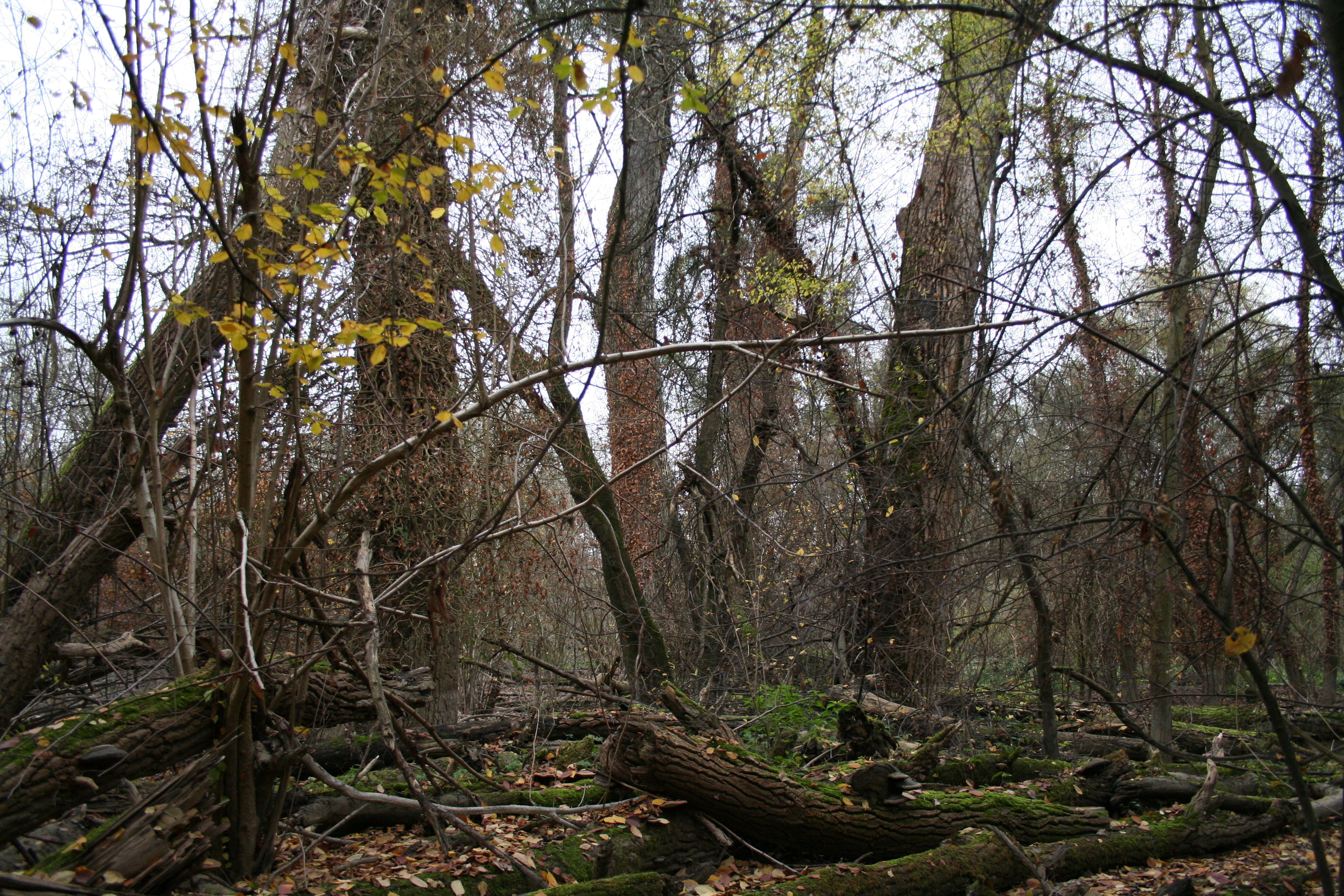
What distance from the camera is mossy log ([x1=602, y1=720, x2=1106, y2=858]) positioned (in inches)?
167

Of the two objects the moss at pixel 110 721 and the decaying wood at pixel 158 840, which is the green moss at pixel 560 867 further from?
the moss at pixel 110 721

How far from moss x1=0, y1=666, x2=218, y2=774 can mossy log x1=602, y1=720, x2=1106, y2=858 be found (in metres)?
2.07

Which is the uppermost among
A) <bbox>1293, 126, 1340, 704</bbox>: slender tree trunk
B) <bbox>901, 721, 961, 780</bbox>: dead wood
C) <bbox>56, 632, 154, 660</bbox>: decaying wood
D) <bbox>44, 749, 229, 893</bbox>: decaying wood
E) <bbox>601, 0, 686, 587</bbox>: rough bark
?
<bbox>601, 0, 686, 587</bbox>: rough bark

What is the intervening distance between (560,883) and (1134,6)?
458 centimetres

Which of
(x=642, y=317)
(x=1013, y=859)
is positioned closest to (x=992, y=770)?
(x=1013, y=859)

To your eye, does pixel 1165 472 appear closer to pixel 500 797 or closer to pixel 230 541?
pixel 500 797

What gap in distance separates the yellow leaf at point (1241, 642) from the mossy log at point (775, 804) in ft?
7.85

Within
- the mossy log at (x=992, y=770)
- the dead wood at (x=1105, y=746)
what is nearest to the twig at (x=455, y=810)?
the mossy log at (x=992, y=770)

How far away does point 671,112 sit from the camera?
8242 mm

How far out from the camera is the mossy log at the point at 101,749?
10.3ft

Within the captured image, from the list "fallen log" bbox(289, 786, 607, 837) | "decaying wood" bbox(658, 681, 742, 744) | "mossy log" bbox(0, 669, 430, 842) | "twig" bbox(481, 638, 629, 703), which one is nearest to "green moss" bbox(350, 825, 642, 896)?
"fallen log" bbox(289, 786, 607, 837)

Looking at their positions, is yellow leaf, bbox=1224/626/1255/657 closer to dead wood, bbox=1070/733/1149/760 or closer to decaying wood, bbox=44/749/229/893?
decaying wood, bbox=44/749/229/893

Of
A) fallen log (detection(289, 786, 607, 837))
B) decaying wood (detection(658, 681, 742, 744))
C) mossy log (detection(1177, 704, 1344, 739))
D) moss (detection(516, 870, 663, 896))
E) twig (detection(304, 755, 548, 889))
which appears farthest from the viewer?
mossy log (detection(1177, 704, 1344, 739))

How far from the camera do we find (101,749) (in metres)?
3.40
